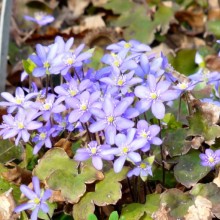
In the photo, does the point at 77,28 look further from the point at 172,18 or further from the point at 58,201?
the point at 58,201

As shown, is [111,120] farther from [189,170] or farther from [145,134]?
[189,170]

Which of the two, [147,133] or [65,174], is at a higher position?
[147,133]

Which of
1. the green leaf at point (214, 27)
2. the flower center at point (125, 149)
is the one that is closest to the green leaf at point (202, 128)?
the flower center at point (125, 149)

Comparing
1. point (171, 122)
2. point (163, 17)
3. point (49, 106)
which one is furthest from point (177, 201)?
point (163, 17)

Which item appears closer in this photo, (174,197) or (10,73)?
(174,197)

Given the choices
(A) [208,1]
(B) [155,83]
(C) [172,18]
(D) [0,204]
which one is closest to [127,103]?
(B) [155,83]

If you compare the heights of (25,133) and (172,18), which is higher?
(25,133)

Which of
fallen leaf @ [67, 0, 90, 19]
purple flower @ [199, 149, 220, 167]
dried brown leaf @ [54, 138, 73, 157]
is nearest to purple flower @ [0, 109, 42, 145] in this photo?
dried brown leaf @ [54, 138, 73, 157]
